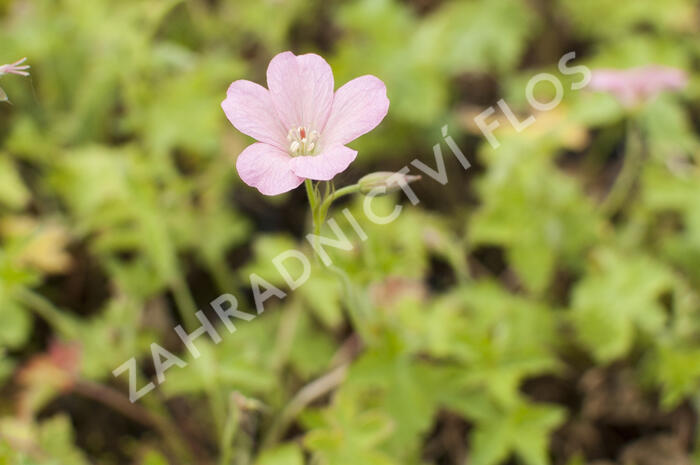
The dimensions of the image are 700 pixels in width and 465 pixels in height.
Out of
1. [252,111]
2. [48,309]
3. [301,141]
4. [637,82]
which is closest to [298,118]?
[301,141]

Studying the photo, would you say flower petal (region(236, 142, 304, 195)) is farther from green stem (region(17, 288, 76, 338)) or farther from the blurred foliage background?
green stem (region(17, 288, 76, 338))

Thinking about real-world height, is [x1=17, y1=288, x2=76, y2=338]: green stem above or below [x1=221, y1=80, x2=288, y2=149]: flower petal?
below

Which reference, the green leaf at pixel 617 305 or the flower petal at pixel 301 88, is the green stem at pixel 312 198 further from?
the green leaf at pixel 617 305

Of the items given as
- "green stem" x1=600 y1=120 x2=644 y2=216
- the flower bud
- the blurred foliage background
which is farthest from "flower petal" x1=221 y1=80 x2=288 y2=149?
"green stem" x1=600 y1=120 x2=644 y2=216

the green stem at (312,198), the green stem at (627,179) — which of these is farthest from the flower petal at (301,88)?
the green stem at (627,179)

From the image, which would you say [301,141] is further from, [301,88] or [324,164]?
[324,164]

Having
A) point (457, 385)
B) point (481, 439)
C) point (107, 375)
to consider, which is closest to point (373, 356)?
point (457, 385)

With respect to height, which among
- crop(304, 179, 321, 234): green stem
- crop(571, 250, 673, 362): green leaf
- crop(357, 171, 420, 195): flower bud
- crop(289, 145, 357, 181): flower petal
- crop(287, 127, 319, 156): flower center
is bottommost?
crop(571, 250, 673, 362): green leaf
